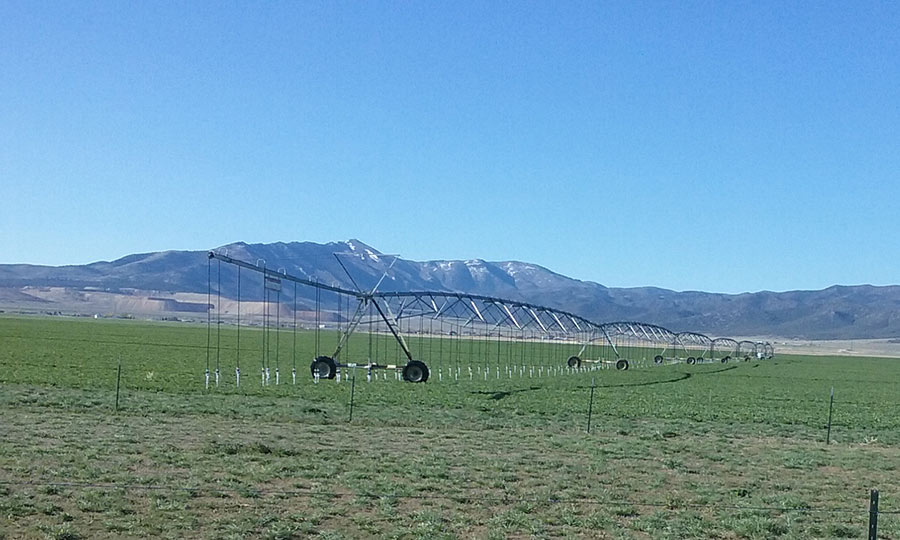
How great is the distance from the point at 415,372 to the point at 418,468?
2595 cm

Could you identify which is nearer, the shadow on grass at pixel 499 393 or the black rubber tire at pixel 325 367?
the shadow on grass at pixel 499 393

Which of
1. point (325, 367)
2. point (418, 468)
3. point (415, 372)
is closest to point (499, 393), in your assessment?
point (415, 372)

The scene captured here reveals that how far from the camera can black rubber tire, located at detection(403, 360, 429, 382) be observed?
4250 centimetres

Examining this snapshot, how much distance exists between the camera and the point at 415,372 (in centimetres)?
4269

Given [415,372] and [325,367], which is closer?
[325,367]

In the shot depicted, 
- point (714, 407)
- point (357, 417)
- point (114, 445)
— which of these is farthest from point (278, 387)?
point (114, 445)

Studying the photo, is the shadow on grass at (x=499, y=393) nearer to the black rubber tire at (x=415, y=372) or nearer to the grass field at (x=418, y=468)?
the grass field at (x=418, y=468)

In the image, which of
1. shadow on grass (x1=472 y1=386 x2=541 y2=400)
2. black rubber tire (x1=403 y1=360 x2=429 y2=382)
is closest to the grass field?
shadow on grass (x1=472 y1=386 x2=541 y2=400)

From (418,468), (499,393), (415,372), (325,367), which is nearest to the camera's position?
(418,468)

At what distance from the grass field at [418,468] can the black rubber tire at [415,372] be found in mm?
8927

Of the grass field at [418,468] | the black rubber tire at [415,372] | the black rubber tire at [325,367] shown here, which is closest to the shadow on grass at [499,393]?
the grass field at [418,468]

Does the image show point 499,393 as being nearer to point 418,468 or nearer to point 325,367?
point 325,367

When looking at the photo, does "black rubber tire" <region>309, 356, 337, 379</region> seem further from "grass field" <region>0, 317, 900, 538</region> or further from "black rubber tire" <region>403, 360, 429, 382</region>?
"grass field" <region>0, 317, 900, 538</region>

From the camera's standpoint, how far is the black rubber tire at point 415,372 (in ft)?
139
